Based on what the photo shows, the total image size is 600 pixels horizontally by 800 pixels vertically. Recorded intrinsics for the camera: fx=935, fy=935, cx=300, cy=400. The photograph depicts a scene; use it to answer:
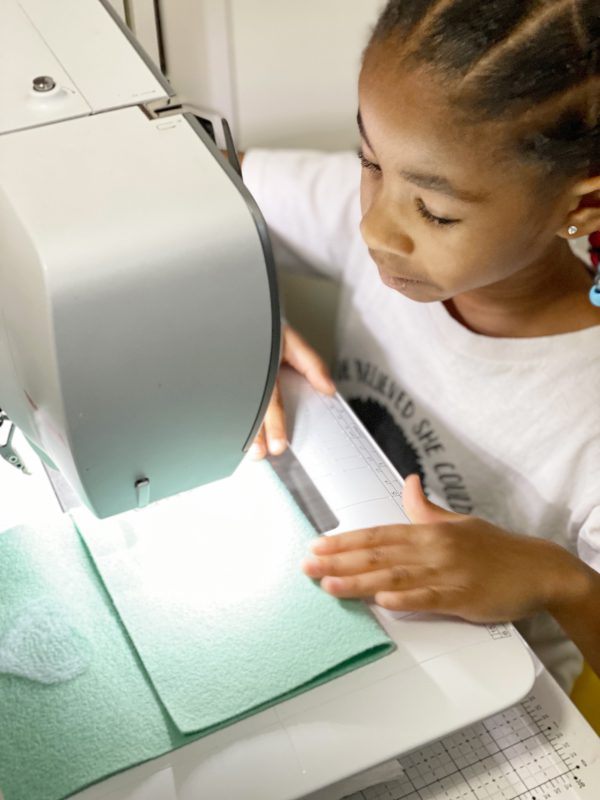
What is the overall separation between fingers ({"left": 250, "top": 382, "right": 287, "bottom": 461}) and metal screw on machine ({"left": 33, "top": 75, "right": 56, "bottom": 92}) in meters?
0.35

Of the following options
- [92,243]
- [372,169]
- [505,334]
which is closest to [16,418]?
[92,243]

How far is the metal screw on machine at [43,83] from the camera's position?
0.60m

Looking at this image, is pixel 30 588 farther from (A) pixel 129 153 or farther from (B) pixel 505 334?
(B) pixel 505 334

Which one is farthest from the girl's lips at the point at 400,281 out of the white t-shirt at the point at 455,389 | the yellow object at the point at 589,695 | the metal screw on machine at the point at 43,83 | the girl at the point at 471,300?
the yellow object at the point at 589,695

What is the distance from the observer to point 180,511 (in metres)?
0.80

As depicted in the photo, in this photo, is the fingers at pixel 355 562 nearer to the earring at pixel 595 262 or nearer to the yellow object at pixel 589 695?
the earring at pixel 595 262

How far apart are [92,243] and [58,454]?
0.53ft

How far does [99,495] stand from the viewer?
24.2 inches

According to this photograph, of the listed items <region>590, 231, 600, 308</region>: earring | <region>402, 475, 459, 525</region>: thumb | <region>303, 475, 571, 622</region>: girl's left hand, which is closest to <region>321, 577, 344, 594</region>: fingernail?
<region>303, 475, 571, 622</region>: girl's left hand

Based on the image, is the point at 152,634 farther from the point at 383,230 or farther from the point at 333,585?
the point at 383,230

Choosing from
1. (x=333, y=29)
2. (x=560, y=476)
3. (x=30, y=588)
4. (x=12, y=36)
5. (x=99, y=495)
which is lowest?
(x=560, y=476)

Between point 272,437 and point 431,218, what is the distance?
26 cm

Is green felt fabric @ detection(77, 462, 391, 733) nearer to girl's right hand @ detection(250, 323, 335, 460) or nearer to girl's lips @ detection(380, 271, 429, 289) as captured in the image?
girl's right hand @ detection(250, 323, 335, 460)

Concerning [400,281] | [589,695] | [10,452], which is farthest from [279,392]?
[589,695]
